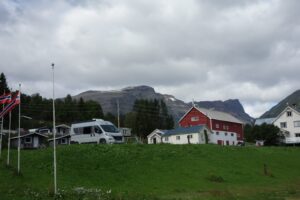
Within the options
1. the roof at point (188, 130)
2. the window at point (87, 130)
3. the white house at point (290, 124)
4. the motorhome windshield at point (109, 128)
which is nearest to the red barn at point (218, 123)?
the roof at point (188, 130)

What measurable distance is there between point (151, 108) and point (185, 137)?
7503 centimetres

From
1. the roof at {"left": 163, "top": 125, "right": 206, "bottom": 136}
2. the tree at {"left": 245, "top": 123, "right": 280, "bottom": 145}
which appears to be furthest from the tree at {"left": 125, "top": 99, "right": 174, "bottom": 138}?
the roof at {"left": 163, "top": 125, "right": 206, "bottom": 136}

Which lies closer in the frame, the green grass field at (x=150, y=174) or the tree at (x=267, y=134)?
the green grass field at (x=150, y=174)

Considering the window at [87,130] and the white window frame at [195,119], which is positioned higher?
the white window frame at [195,119]

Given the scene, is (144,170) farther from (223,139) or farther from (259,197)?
(223,139)

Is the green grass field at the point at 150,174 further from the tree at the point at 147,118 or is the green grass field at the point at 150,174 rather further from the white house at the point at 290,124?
the tree at the point at 147,118

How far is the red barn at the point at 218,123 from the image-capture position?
93.1 m

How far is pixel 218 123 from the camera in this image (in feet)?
312

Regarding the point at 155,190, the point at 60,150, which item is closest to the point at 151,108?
the point at 60,150

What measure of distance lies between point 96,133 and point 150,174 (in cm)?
2029

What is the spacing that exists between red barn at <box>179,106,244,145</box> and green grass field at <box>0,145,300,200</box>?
3813 centimetres

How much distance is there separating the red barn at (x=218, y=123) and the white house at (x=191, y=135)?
14.6 feet

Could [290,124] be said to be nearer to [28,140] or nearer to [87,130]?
[28,140]

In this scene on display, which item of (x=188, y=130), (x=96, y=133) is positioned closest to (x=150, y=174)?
(x=96, y=133)
